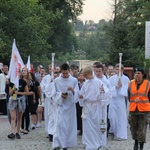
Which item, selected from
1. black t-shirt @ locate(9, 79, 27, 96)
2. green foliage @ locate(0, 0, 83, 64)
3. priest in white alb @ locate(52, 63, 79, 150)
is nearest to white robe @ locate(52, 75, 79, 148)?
priest in white alb @ locate(52, 63, 79, 150)

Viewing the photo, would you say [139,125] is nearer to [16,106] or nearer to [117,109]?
[117,109]

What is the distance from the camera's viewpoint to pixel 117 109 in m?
13.8

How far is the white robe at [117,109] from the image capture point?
532 inches

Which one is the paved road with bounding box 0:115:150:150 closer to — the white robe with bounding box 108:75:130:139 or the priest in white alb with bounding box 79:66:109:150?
the white robe with bounding box 108:75:130:139

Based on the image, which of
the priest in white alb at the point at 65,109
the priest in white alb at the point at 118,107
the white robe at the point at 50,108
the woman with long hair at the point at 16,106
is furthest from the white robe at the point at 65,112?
the priest in white alb at the point at 118,107

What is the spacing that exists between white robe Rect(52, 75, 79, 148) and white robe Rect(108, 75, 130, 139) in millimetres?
2264

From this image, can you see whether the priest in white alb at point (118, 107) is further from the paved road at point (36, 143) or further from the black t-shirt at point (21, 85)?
the black t-shirt at point (21, 85)

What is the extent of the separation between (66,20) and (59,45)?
273cm

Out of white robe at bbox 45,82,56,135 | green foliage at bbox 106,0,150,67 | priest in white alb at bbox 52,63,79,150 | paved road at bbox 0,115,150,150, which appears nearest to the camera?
priest in white alb at bbox 52,63,79,150

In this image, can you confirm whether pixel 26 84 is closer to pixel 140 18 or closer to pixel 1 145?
pixel 1 145

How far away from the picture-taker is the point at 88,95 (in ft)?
36.0

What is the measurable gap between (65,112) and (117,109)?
2702mm

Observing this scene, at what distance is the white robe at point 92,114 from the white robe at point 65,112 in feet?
1.35

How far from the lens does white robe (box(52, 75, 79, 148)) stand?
11.3 meters
